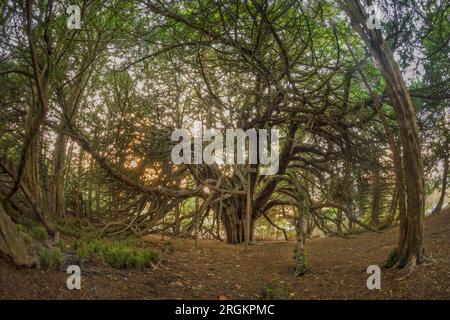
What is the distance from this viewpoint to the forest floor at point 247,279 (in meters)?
2.83

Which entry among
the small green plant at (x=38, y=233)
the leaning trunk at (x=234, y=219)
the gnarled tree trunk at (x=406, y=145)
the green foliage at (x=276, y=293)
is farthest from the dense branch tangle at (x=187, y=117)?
the green foliage at (x=276, y=293)

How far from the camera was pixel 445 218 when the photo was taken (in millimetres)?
5758

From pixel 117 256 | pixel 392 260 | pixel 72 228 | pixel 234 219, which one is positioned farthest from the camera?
pixel 234 219

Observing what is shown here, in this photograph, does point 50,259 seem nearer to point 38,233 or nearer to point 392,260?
point 38,233

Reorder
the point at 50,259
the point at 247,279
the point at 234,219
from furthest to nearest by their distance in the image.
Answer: the point at 234,219 → the point at 247,279 → the point at 50,259

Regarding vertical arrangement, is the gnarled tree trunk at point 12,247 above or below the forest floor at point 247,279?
above

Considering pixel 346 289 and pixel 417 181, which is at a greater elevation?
pixel 417 181

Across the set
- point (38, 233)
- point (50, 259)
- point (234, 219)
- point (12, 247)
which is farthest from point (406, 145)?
point (234, 219)

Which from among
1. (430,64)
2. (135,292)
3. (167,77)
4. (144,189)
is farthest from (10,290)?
(430,64)

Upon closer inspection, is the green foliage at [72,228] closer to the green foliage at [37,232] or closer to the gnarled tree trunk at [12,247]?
the green foliage at [37,232]

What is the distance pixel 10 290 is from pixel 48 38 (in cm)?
225

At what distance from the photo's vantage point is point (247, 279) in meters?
4.22
